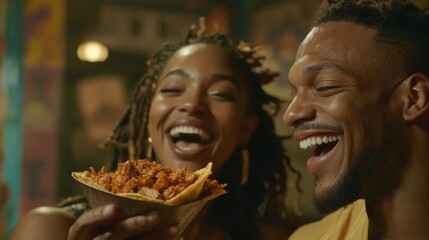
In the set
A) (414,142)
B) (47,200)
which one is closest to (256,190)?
(414,142)

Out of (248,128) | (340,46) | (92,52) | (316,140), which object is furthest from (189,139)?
(92,52)

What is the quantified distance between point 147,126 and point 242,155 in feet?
1.79

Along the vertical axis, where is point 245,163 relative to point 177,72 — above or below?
below

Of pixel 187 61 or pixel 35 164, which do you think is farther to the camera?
pixel 35 164

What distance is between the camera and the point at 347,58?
2391 millimetres

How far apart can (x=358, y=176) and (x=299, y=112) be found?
0.31 metres

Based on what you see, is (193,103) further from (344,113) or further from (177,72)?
(344,113)

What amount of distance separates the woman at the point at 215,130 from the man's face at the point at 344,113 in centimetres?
80

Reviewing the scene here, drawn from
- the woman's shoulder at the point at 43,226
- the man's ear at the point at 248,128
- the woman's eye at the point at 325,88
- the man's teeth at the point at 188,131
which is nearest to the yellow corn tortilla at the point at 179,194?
the woman's eye at the point at 325,88

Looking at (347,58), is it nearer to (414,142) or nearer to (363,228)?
(414,142)

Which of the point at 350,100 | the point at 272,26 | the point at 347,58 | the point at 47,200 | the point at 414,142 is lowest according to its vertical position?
the point at 47,200

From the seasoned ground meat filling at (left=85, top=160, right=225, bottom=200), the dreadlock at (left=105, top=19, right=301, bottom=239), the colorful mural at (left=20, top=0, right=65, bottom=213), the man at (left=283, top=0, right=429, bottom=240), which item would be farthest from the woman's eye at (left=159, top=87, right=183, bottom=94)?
the colorful mural at (left=20, top=0, right=65, bottom=213)

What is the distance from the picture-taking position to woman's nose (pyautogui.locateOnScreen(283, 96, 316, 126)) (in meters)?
2.42

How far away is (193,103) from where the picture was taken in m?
3.14
